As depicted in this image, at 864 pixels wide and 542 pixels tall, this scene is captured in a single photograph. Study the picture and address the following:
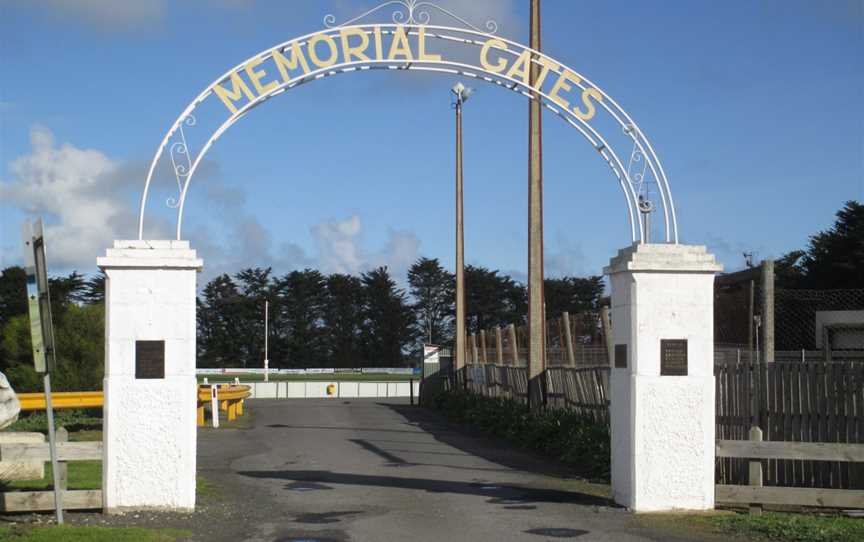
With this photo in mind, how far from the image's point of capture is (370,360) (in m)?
110

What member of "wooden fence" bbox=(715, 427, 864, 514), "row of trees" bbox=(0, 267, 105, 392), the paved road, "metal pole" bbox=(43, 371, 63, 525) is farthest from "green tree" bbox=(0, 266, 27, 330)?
"wooden fence" bbox=(715, 427, 864, 514)

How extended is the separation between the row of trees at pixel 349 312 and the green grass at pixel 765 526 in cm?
9286

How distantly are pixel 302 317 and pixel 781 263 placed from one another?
194 feet

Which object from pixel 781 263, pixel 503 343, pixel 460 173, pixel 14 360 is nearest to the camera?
pixel 503 343

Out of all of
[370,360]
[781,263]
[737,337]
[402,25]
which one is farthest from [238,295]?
[402,25]

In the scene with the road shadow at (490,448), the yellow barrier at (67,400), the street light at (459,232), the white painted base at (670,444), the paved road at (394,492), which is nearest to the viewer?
the paved road at (394,492)

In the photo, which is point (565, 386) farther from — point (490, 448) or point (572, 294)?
point (572, 294)

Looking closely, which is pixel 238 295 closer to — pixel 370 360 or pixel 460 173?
pixel 370 360

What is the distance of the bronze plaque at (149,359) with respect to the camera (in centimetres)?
1184

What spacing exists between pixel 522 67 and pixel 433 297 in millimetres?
103045

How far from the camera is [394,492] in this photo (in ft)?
45.2

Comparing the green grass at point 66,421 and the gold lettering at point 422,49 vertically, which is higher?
the gold lettering at point 422,49

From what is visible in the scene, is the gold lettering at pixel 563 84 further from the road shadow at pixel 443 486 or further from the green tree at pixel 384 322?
the green tree at pixel 384 322

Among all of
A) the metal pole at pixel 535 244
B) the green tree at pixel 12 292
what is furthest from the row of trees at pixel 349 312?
the metal pole at pixel 535 244
